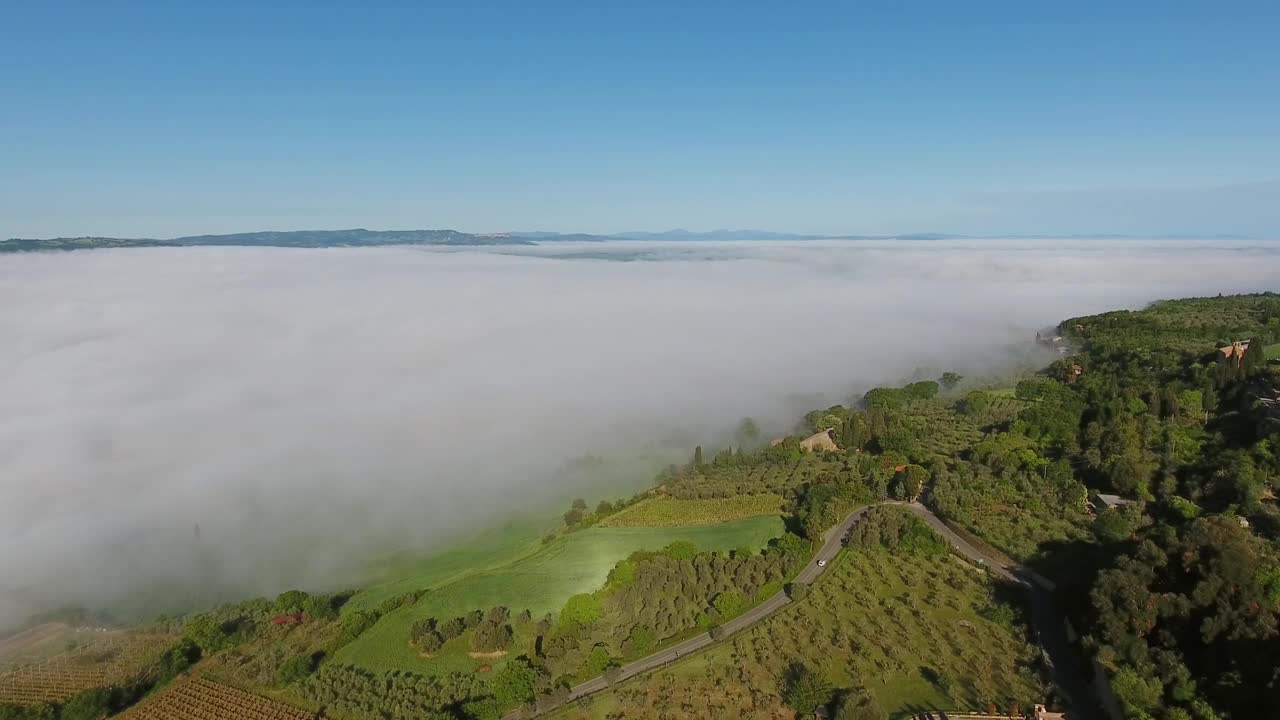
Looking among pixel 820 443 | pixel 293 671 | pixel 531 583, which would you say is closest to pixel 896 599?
pixel 531 583

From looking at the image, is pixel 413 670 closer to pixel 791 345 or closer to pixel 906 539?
pixel 906 539

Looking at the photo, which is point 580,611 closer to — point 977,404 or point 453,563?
point 453,563

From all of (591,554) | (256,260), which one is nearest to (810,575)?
(591,554)

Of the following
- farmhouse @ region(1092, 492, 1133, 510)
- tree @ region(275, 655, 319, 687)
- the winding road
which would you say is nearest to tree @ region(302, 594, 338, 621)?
tree @ region(275, 655, 319, 687)

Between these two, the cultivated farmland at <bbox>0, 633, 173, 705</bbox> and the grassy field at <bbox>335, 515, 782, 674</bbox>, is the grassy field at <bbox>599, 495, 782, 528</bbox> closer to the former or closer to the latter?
the grassy field at <bbox>335, 515, 782, 674</bbox>

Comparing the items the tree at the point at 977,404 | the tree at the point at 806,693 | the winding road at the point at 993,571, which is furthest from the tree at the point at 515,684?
the tree at the point at 977,404

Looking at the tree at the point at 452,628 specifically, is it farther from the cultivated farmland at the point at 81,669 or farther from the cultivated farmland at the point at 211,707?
the cultivated farmland at the point at 81,669
